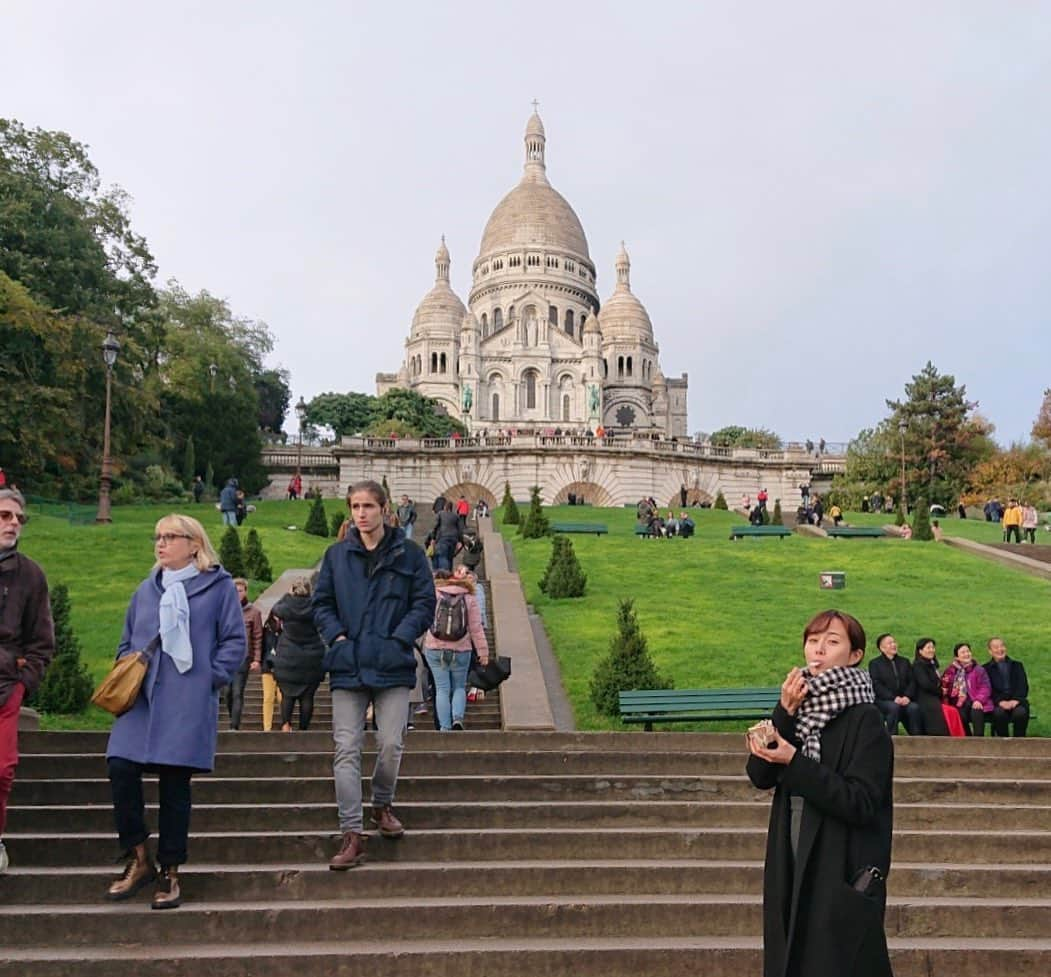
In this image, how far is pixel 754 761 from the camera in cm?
357

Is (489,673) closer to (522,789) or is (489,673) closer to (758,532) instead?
(522,789)

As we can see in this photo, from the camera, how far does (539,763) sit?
736 cm

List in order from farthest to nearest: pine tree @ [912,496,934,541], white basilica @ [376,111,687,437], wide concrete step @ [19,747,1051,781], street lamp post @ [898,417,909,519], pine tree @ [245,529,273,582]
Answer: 1. white basilica @ [376,111,687,437]
2. street lamp post @ [898,417,909,519]
3. pine tree @ [912,496,934,541]
4. pine tree @ [245,529,273,582]
5. wide concrete step @ [19,747,1051,781]

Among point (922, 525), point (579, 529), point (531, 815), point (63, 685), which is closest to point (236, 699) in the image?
point (63, 685)

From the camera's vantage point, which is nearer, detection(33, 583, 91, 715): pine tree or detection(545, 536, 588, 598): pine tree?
detection(33, 583, 91, 715): pine tree

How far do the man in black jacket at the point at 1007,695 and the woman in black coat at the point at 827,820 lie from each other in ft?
23.8

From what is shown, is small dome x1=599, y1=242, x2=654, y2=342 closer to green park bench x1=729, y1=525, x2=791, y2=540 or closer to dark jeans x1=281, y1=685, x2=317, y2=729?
green park bench x1=729, y1=525, x2=791, y2=540

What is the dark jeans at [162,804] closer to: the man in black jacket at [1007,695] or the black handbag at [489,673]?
the black handbag at [489,673]

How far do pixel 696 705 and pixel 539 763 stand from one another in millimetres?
2826

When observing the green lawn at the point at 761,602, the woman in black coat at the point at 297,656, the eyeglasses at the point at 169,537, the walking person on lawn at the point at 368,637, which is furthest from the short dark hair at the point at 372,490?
the green lawn at the point at 761,602

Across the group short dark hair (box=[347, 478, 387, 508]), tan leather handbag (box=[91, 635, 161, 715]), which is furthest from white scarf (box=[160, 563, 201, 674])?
short dark hair (box=[347, 478, 387, 508])

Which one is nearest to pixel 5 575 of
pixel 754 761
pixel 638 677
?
pixel 754 761

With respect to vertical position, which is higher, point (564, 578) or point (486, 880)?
point (564, 578)

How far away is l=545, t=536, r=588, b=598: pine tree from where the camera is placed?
18.2 metres
